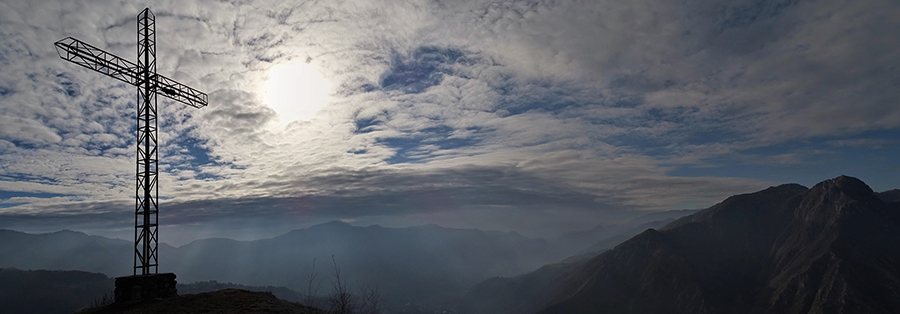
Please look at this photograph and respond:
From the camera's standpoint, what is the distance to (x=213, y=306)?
2477 cm

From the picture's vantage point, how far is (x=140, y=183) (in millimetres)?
34344

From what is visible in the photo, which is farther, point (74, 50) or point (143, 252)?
point (143, 252)

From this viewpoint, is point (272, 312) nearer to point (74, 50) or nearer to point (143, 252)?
point (143, 252)

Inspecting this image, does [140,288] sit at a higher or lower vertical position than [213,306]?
higher

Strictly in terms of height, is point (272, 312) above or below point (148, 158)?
below

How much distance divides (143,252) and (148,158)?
8351 mm

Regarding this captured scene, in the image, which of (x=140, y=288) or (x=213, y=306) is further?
(x=140, y=288)

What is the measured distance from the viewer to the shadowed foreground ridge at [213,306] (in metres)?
24.0

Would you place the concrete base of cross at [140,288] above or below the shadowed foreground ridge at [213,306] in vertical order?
above

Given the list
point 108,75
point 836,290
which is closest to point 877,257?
point 836,290

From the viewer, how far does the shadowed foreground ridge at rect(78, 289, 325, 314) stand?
947 inches

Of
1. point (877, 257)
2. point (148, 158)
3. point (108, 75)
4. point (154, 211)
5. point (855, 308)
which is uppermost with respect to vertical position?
point (108, 75)

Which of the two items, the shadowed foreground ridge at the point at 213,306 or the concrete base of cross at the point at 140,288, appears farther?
the concrete base of cross at the point at 140,288

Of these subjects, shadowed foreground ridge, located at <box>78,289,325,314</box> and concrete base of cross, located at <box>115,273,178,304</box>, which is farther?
concrete base of cross, located at <box>115,273,178,304</box>
